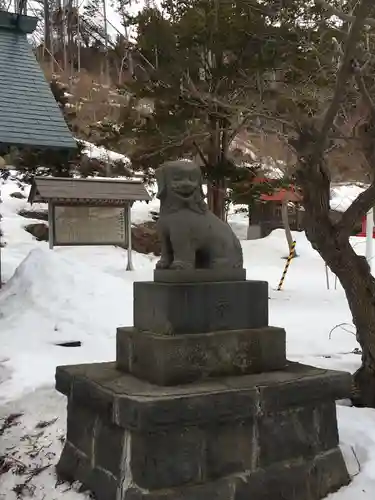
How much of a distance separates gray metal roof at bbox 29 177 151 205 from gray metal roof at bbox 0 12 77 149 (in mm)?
3541

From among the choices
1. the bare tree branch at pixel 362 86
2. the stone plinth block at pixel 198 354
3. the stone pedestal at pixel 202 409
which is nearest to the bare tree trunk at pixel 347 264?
the bare tree branch at pixel 362 86

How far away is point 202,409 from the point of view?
306 cm

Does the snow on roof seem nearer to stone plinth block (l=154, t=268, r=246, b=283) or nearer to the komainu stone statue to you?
the komainu stone statue

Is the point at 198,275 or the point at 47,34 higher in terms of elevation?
the point at 47,34

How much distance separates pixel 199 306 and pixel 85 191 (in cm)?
974

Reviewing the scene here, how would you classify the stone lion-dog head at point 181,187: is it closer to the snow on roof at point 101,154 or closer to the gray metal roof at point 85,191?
the gray metal roof at point 85,191

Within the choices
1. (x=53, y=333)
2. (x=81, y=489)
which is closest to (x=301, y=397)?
(x=81, y=489)

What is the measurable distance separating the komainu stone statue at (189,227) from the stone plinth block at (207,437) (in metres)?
0.79

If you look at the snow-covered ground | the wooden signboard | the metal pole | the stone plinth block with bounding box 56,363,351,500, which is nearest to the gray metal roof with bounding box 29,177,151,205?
the wooden signboard

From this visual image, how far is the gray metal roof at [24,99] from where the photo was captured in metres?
7.86

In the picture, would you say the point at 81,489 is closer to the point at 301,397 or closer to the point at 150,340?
the point at 150,340

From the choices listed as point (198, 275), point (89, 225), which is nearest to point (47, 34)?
point (89, 225)

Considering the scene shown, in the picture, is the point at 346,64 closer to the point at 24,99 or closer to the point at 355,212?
the point at 355,212

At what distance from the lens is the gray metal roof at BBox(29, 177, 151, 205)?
40.8 ft
